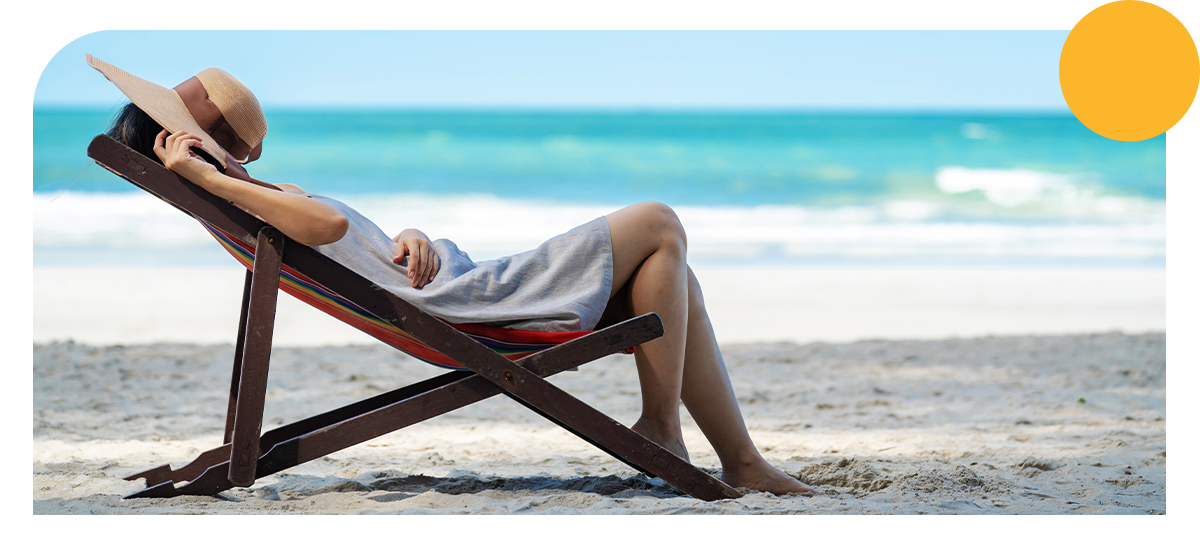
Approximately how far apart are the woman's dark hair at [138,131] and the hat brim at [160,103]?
0.04 meters

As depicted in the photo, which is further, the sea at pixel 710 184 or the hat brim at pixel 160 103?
the sea at pixel 710 184

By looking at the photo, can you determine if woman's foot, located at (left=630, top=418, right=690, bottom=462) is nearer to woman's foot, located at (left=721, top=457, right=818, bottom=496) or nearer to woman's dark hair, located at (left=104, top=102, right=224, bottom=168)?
woman's foot, located at (left=721, top=457, right=818, bottom=496)

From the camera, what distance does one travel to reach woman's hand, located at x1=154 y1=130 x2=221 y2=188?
72.7 inches

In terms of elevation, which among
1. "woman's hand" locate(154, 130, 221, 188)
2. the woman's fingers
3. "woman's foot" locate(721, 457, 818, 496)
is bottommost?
"woman's foot" locate(721, 457, 818, 496)

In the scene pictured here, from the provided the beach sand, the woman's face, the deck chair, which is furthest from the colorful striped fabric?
the beach sand

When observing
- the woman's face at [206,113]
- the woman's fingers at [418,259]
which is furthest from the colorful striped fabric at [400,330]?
the woman's face at [206,113]

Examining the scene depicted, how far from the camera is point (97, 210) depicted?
10.3 metres

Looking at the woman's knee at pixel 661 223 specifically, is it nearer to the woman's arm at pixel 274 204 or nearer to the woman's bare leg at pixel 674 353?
A: the woman's bare leg at pixel 674 353

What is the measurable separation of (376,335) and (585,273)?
550 mm

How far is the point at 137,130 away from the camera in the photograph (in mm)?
2012

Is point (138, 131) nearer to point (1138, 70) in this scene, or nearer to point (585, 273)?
point (585, 273)

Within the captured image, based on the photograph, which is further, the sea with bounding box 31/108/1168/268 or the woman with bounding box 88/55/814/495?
the sea with bounding box 31/108/1168/268

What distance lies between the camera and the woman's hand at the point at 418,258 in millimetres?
2109
